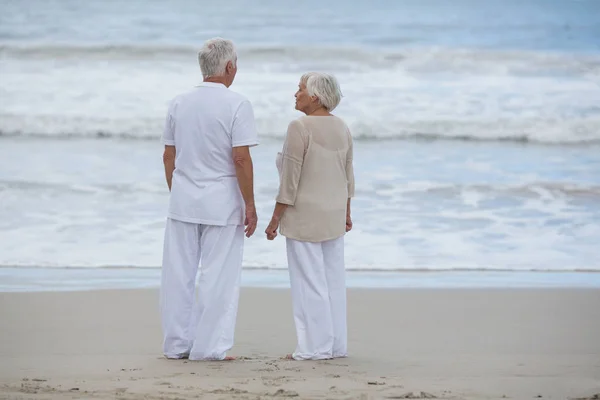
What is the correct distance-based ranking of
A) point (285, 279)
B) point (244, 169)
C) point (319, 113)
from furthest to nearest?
point (285, 279), point (319, 113), point (244, 169)

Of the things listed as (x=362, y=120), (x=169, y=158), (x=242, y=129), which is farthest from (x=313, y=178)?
(x=362, y=120)

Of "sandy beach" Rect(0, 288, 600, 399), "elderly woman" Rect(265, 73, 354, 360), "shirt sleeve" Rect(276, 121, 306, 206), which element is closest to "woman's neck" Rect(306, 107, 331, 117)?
"elderly woman" Rect(265, 73, 354, 360)

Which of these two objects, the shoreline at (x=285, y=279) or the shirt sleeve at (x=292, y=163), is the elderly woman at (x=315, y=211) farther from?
the shoreline at (x=285, y=279)

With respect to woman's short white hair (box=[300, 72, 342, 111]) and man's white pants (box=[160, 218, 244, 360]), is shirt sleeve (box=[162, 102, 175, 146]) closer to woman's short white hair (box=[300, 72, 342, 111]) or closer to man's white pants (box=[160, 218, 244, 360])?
man's white pants (box=[160, 218, 244, 360])

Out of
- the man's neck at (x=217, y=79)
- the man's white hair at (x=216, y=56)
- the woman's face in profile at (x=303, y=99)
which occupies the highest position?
the man's white hair at (x=216, y=56)

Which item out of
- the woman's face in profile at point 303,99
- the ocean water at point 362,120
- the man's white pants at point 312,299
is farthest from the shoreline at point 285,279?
the woman's face in profile at point 303,99

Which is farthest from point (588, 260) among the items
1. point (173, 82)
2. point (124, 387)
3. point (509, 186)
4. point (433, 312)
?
point (173, 82)

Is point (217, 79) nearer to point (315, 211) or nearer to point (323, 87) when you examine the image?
point (323, 87)

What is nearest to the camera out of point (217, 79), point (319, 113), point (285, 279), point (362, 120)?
point (217, 79)

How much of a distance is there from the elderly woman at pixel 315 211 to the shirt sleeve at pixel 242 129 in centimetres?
20

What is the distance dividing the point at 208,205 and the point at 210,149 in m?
0.25

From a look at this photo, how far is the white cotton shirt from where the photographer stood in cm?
424

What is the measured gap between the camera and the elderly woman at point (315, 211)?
435 centimetres

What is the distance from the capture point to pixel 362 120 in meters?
15.6
